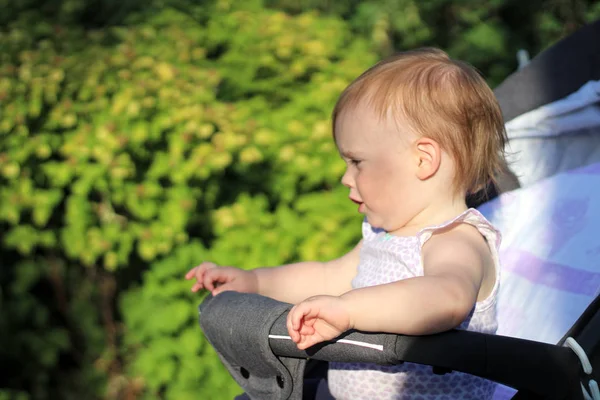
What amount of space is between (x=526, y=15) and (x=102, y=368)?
3.44 m

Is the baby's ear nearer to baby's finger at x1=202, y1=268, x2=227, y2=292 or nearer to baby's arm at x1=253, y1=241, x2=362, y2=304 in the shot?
baby's arm at x1=253, y1=241, x2=362, y2=304

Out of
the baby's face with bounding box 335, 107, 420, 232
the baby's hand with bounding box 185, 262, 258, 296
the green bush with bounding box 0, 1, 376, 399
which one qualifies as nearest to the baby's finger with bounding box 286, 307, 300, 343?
the baby's face with bounding box 335, 107, 420, 232

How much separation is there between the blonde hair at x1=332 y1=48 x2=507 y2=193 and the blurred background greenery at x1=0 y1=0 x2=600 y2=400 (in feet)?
4.71

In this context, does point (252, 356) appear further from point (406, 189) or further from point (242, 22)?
point (242, 22)

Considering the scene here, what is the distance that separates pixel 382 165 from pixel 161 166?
5.46ft

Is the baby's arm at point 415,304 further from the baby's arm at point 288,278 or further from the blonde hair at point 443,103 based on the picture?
the baby's arm at point 288,278

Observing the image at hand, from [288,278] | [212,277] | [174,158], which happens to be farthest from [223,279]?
[174,158]

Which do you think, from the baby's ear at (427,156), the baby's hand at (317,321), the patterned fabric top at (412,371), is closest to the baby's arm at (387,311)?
the baby's hand at (317,321)

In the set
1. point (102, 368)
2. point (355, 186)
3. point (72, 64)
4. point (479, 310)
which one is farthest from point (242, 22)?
point (479, 310)

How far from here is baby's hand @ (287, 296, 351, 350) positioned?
1.54m

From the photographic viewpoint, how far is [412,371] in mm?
1831

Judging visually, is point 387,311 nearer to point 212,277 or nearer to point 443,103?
point 443,103

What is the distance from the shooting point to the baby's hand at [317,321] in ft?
5.04

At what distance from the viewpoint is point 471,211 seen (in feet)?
6.07
